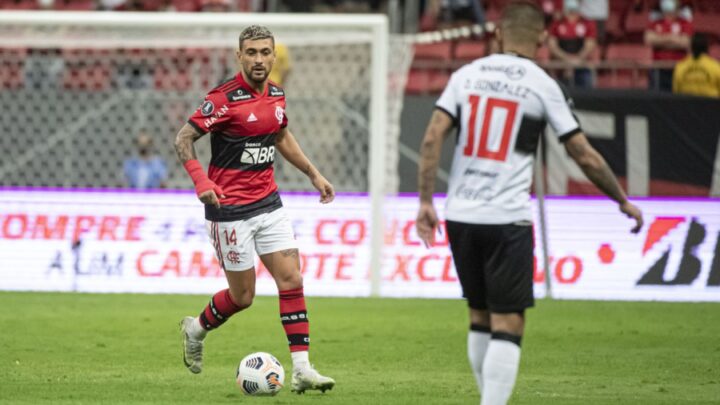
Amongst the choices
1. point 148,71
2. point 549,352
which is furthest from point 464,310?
point 148,71

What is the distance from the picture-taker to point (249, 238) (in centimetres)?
887

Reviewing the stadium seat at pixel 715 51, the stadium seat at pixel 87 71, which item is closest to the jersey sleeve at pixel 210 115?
the stadium seat at pixel 87 71

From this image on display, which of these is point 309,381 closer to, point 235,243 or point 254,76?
point 235,243

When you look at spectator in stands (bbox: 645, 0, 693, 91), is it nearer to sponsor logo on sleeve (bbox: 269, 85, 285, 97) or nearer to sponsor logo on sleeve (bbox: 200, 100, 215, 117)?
sponsor logo on sleeve (bbox: 269, 85, 285, 97)

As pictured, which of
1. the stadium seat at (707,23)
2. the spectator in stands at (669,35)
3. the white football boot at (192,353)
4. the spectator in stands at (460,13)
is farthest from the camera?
the stadium seat at (707,23)

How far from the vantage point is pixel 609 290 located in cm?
1538

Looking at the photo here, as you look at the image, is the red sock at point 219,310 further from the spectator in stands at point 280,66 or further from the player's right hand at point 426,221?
the spectator in stands at point 280,66

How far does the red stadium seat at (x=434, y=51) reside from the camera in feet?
67.7

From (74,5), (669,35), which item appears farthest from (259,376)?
(74,5)

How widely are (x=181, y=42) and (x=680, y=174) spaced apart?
6.25 meters

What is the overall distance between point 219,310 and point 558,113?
3295mm

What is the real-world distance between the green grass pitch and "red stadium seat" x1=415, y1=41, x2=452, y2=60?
21.0ft

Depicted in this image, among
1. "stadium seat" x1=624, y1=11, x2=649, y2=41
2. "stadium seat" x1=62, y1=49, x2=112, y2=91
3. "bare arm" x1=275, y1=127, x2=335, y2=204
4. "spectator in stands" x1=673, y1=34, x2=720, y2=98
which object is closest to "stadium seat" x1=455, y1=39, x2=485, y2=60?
"stadium seat" x1=624, y1=11, x2=649, y2=41

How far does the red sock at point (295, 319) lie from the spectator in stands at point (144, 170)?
8.79 metres
